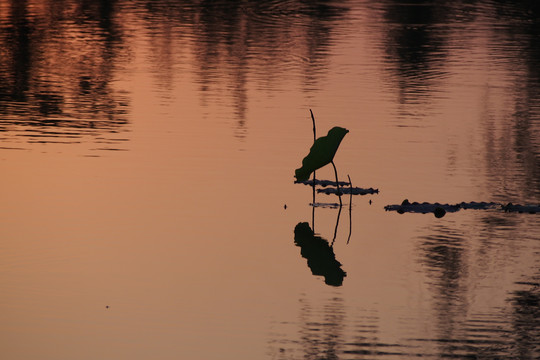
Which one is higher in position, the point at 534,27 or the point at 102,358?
the point at 102,358

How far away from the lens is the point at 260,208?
14.6 metres

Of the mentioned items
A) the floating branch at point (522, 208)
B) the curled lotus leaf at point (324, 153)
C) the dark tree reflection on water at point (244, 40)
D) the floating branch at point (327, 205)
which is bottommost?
the dark tree reflection on water at point (244, 40)

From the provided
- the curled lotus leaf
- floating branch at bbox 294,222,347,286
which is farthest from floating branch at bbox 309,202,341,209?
floating branch at bbox 294,222,347,286

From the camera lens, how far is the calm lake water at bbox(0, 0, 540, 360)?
1027cm

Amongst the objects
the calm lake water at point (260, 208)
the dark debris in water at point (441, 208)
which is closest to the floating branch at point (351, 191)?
the calm lake water at point (260, 208)

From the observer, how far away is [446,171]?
661 inches

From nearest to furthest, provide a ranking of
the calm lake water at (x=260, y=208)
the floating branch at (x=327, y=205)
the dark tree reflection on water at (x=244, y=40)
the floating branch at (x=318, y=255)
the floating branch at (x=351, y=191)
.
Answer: the calm lake water at (x=260, y=208), the floating branch at (x=318, y=255), the floating branch at (x=327, y=205), the floating branch at (x=351, y=191), the dark tree reflection on water at (x=244, y=40)

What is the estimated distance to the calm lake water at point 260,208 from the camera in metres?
10.3

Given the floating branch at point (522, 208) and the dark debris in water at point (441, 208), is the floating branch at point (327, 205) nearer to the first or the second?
the dark debris in water at point (441, 208)

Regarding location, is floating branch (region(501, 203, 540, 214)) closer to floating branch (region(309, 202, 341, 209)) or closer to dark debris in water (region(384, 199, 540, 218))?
dark debris in water (region(384, 199, 540, 218))

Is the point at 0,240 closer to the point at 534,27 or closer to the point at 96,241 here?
the point at 96,241

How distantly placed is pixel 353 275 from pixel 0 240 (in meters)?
3.62

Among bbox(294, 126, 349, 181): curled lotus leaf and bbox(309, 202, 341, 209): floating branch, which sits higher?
bbox(294, 126, 349, 181): curled lotus leaf

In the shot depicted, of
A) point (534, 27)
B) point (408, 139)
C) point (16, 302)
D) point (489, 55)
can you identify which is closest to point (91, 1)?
point (534, 27)
